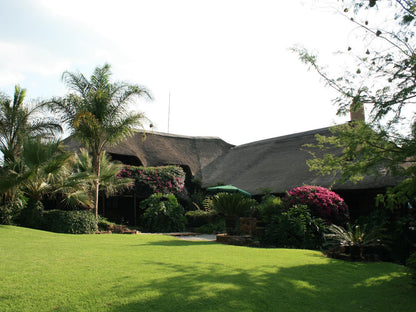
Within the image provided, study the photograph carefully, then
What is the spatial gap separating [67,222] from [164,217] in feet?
16.9

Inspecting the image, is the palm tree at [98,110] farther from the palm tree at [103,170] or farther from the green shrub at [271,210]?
the green shrub at [271,210]

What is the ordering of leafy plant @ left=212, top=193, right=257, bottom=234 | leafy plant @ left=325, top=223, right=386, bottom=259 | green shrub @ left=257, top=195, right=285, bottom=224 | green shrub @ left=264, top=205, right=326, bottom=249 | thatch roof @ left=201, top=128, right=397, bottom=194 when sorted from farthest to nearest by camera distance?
thatch roof @ left=201, top=128, right=397, bottom=194, leafy plant @ left=212, top=193, right=257, bottom=234, green shrub @ left=257, top=195, right=285, bottom=224, green shrub @ left=264, top=205, right=326, bottom=249, leafy plant @ left=325, top=223, right=386, bottom=259

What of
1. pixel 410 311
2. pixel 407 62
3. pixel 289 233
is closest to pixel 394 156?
pixel 407 62

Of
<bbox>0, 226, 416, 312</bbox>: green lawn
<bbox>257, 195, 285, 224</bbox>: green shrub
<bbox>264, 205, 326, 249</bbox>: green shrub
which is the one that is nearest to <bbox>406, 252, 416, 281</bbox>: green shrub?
<bbox>0, 226, 416, 312</bbox>: green lawn

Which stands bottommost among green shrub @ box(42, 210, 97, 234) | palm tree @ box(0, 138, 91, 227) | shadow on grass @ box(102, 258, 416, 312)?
shadow on grass @ box(102, 258, 416, 312)

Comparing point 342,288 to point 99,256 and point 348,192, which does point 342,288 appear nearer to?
point 99,256

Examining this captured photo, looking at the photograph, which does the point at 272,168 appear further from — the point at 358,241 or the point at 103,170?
the point at 358,241

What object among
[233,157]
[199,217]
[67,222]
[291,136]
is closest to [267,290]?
[67,222]

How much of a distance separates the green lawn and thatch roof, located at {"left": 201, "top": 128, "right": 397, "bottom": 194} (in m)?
7.60

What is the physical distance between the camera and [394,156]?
6.12 m

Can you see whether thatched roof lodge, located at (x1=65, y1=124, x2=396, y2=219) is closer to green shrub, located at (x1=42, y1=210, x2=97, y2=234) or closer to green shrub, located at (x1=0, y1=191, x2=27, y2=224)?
green shrub, located at (x1=42, y1=210, x2=97, y2=234)

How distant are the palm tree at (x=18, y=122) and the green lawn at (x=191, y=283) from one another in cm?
1168

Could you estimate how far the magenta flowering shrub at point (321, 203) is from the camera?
9.93 m

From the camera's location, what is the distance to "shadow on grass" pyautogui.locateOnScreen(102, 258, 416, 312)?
383cm
